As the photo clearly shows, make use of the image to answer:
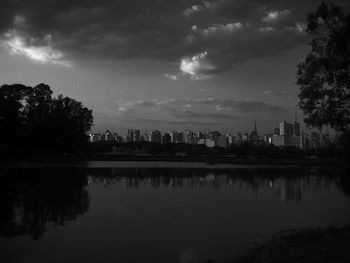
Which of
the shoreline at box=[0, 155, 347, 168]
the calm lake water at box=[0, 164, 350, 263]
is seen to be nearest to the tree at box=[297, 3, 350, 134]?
the calm lake water at box=[0, 164, 350, 263]

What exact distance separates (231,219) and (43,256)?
1202 cm

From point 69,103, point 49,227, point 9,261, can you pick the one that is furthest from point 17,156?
point 9,261

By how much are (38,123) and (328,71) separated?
92464 millimetres

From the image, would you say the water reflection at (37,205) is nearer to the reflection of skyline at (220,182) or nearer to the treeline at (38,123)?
the reflection of skyline at (220,182)

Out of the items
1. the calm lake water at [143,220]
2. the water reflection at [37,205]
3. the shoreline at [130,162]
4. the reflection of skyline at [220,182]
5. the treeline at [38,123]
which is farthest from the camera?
the treeline at [38,123]

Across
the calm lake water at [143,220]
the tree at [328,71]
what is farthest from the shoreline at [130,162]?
the tree at [328,71]

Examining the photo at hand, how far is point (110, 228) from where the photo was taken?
68.6 ft

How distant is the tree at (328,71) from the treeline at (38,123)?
78.5m

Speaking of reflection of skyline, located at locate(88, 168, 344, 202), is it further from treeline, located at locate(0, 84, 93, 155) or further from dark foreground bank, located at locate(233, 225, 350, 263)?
treeline, located at locate(0, 84, 93, 155)

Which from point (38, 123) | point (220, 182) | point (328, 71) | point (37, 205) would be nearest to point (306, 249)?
point (328, 71)

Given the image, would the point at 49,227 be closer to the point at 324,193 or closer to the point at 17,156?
the point at 324,193

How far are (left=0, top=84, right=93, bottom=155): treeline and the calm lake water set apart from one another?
56782mm

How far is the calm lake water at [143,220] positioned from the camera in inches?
658

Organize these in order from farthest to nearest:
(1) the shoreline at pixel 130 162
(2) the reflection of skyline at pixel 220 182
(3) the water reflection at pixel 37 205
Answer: (1) the shoreline at pixel 130 162 → (2) the reflection of skyline at pixel 220 182 → (3) the water reflection at pixel 37 205
